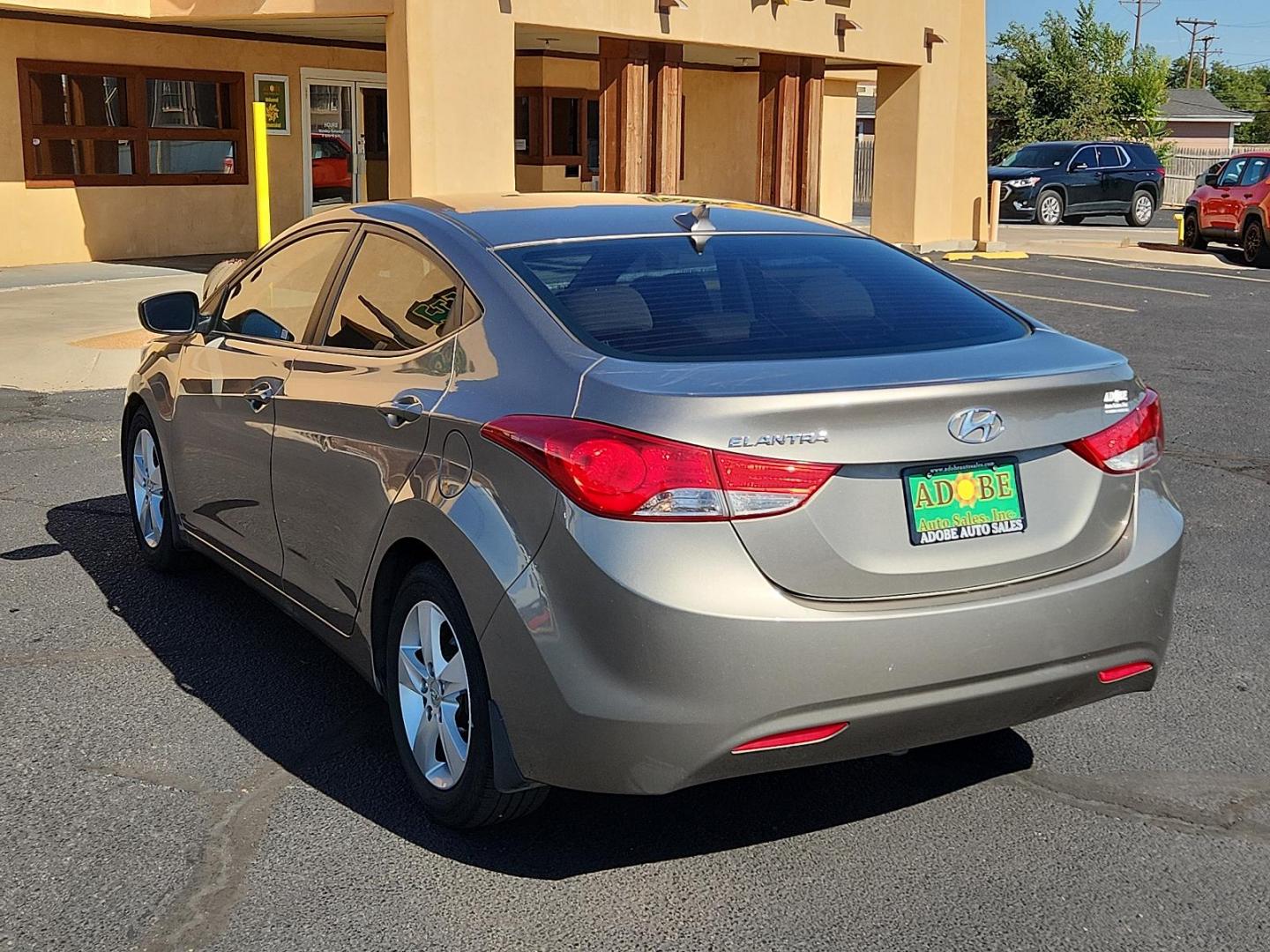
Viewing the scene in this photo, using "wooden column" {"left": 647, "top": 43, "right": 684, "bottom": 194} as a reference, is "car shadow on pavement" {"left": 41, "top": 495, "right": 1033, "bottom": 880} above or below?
below

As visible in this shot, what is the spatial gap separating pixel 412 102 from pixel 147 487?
370 inches

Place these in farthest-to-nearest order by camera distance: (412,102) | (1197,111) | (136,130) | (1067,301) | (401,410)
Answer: (1197,111) → (136,130) → (1067,301) → (412,102) → (401,410)

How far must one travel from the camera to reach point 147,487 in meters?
6.09

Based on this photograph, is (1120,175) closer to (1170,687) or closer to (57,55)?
(57,55)

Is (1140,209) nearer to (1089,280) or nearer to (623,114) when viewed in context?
(1089,280)

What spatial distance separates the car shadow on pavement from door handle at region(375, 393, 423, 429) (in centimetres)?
103

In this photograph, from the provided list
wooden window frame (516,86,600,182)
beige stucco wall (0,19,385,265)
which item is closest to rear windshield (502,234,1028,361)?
beige stucco wall (0,19,385,265)

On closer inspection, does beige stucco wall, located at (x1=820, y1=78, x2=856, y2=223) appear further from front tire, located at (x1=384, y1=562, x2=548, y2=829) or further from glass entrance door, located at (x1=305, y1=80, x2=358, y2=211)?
front tire, located at (x1=384, y1=562, x2=548, y2=829)

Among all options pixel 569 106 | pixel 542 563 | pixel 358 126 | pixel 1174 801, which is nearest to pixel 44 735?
pixel 542 563

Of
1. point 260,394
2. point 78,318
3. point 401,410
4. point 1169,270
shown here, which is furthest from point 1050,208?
point 401,410

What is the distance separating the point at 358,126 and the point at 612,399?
19095 mm

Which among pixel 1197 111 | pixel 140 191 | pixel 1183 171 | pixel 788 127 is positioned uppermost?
pixel 1197 111

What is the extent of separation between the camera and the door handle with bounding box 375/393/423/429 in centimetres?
390

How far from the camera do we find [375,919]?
3426 mm
